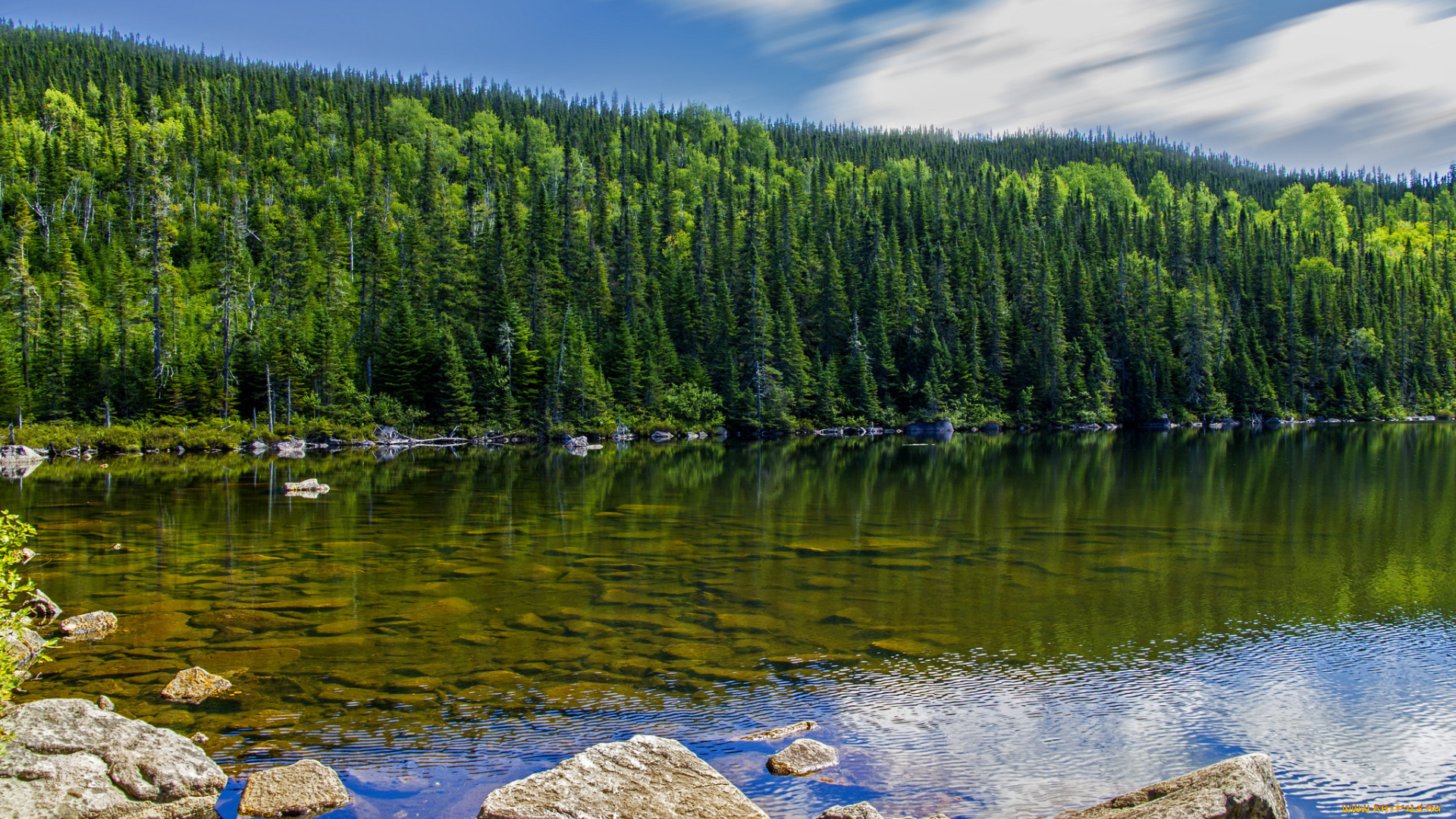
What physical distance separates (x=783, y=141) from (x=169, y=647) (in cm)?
19362

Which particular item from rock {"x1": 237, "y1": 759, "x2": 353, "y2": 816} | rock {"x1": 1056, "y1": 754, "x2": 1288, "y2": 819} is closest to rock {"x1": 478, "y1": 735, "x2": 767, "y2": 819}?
rock {"x1": 237, "y1": 759, "x2": 353, "y2": 816}

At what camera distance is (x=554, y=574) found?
20047mm

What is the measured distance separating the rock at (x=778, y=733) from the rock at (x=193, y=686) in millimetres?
7095

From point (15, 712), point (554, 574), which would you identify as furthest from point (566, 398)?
point (15, 712)

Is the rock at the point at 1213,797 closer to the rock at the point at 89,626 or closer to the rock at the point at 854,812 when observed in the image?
the rock at the point at 854,812

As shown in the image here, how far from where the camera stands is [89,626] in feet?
48.9

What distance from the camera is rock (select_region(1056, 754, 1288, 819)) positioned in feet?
23.7

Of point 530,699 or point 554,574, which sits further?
point 554,574

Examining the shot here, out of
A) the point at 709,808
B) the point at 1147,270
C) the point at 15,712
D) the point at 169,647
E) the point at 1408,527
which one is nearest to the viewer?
the point at 709,808

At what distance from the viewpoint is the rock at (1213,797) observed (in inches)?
285

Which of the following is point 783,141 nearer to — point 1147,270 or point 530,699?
point 1147,270

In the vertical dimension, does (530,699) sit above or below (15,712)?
below

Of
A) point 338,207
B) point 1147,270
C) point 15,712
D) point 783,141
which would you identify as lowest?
point 15,712

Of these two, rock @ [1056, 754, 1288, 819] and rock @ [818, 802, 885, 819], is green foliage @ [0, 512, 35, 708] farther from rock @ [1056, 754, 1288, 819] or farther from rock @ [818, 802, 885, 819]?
rock @ [1056, 754, 1288, 819]
